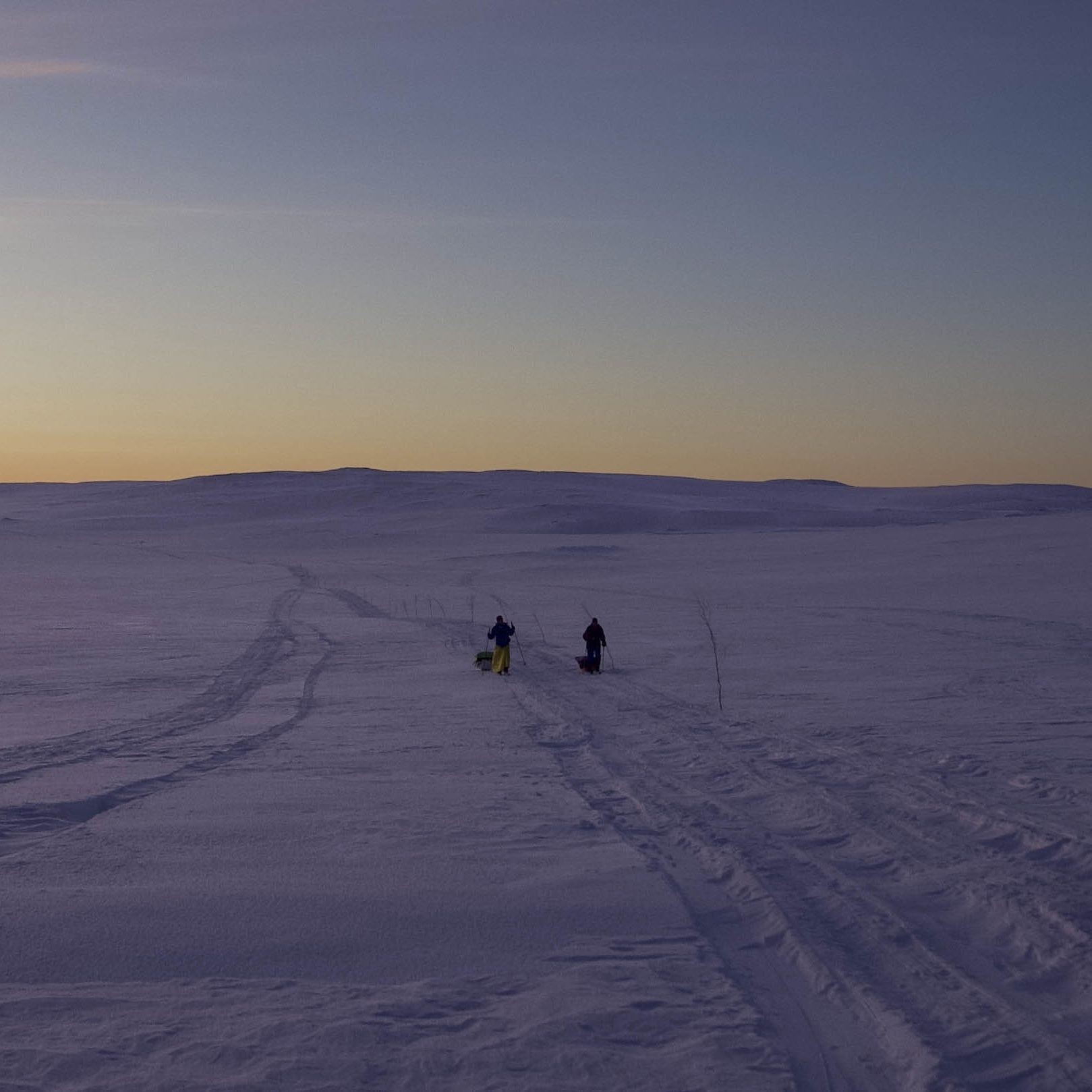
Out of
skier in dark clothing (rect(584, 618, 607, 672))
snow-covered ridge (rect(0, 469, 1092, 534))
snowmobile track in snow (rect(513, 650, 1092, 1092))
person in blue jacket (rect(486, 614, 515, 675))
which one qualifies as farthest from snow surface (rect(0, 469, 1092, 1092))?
snow-covered ridge (rect(0, 469, 1092, 534))

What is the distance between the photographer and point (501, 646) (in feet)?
52.0

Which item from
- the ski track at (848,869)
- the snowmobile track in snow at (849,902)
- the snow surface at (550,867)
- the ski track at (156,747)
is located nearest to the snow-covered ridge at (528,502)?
the ski track at (156,747)

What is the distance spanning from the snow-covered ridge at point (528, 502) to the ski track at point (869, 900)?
60.8 metres

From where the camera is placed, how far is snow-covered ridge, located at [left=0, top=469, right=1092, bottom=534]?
74750mm

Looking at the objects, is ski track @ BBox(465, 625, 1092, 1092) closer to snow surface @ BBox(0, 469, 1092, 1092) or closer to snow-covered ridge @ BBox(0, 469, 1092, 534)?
snow surface @ BBox(0, 469, 1092, 1092)

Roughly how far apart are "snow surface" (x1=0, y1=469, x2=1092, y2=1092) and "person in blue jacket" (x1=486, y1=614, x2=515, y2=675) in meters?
0.81

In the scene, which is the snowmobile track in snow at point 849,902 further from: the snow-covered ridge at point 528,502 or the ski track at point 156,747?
the snow-covered ridge at point 528,502

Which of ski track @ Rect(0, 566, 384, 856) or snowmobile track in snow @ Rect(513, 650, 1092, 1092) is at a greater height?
snowmobile track in snow @ Rect(513, 650, 1092, 1092)

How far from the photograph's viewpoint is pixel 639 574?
3934 cm

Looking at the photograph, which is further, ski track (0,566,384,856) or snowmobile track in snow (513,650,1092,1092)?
ski track (0,566,384,856)

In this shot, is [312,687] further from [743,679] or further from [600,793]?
[600,793]

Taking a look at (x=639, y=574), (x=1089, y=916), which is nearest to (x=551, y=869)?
(x=1089, y=916)

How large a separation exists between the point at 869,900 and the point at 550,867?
1666mm

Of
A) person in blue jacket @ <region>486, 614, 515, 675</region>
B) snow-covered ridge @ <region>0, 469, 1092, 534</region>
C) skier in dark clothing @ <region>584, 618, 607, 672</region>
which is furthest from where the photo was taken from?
snow-covered ridge @ <region>0, 469, 1092, 534</region>
